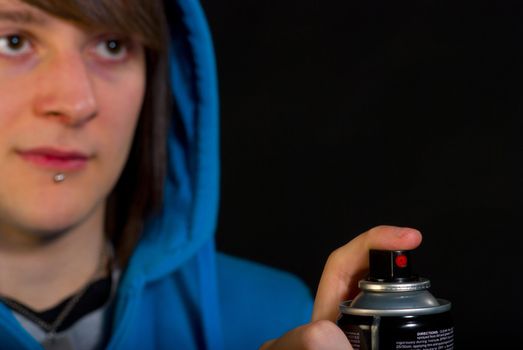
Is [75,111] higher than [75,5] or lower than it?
lower

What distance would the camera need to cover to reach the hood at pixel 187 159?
1.37 meters

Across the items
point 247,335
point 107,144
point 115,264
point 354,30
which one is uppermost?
point 354,30

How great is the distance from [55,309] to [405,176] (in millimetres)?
724

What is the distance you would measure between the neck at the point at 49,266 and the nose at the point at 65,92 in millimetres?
186

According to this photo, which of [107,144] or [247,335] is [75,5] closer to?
[107,144]

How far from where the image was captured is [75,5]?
1177 millimetres

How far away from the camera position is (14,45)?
120 centimetres

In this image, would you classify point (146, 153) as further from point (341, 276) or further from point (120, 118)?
point (341, 276)

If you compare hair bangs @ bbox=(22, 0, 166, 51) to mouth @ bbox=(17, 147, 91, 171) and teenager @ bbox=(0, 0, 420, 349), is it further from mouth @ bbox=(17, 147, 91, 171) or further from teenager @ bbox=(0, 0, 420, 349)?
mouth @ bbox=(17, 147, 91, 171)

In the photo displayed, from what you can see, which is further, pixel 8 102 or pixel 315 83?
pixel 315 83

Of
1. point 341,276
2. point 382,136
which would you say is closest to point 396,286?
point 341,276

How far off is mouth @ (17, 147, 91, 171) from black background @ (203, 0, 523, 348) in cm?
63

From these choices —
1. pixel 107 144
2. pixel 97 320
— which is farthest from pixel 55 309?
pixel 107 144

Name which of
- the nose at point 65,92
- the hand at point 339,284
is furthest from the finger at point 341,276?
the nose at point 65,92
